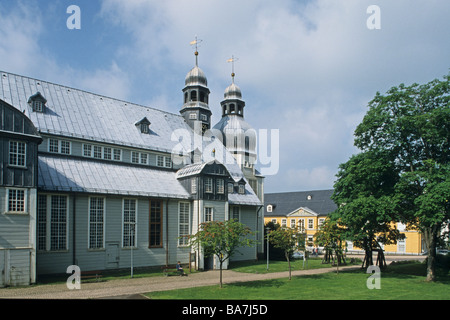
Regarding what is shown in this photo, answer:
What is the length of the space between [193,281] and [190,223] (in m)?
8.73

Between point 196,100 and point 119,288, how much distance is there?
32.4m

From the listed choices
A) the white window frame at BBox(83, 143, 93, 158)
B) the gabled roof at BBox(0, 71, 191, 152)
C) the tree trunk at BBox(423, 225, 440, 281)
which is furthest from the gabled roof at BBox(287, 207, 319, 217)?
the white window frame at BBox(83, 143, 93, 158)

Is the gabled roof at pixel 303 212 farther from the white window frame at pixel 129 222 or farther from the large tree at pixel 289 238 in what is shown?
the white window frame at pixel 129 222

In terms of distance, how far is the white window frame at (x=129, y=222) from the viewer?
30891mm

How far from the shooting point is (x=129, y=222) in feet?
103

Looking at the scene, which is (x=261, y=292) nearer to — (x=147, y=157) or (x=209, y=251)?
(x=209, y=251)

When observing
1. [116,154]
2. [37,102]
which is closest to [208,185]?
[116,154]

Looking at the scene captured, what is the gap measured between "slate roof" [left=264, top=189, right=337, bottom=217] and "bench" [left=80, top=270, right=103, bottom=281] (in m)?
53.1

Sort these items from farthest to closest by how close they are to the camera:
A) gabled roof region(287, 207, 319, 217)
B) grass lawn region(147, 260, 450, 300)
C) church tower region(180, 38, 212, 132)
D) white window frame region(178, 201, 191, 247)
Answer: gabled roof region(287, 207, 319, 217)
church tower region(180, 38, 212, 132)
white window frame region(178, 201, 191, 247)
grass lawn region(147, 260, 450, 300)

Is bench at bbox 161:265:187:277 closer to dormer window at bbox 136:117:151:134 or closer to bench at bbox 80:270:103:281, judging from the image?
bench at bbox 80:270:103:281

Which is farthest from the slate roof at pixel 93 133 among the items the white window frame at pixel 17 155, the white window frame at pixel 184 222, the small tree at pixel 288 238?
the small tree at pixel 288 238

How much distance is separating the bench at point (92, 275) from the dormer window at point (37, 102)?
46.8 feet

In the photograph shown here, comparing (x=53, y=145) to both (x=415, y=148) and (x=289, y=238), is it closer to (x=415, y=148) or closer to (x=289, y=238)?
(x=289, y=238)

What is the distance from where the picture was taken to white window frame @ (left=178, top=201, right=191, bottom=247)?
113 ft
